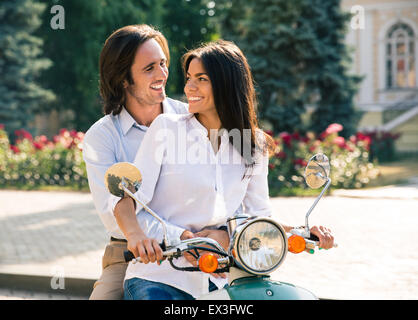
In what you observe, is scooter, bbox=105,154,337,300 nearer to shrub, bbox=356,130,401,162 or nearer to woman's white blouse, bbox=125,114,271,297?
woman's white blouse, bbox=125,114,271,297

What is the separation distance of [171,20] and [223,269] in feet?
92.6

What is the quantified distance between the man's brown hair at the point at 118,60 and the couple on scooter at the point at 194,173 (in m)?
0.35

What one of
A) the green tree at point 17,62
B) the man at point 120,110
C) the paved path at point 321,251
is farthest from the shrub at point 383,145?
the man at point 120,110

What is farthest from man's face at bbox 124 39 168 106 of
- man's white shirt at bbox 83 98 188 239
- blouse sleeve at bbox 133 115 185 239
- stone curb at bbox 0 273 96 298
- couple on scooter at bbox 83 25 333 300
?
stone curb at bbox 0 273 96 298

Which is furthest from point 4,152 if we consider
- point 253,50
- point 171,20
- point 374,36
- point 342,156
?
point 374,36

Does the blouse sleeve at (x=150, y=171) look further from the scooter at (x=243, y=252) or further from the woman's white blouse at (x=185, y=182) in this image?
the scooter at (x=243, y=252)

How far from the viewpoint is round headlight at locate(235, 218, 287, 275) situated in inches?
68.1

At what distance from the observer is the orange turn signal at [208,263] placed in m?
1.75

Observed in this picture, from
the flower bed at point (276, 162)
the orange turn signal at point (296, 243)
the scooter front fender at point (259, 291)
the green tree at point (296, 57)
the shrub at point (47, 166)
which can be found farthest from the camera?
the green tree at point (296, 57)

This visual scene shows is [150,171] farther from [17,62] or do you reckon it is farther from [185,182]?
[17,62]

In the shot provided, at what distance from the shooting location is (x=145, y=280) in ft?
7.02

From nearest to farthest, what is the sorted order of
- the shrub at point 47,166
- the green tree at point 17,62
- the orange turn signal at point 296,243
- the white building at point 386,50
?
1. the orange turn signal at point 296,243
2. the shrub at point 47,166
3. the green tree at point 17,62
4. the white building at point 386,50

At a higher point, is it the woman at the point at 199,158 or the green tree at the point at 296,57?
the green tree at the point at 296,57

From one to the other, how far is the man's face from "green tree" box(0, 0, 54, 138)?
18815 millimetres
